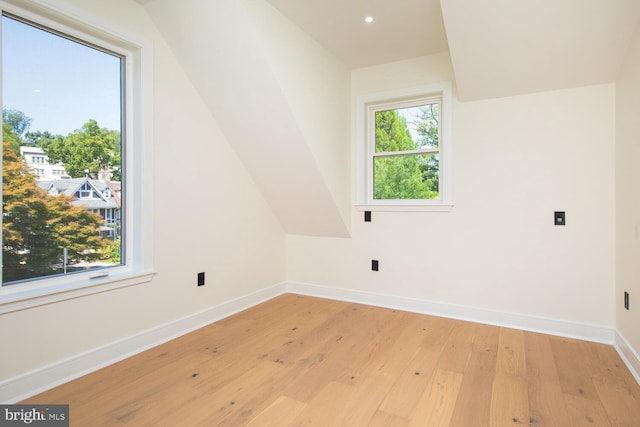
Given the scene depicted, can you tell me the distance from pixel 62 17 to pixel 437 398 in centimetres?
313

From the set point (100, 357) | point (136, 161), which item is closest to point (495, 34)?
point (136, 161)

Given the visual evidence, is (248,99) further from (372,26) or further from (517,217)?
(517,217)

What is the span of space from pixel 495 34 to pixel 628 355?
2.33m

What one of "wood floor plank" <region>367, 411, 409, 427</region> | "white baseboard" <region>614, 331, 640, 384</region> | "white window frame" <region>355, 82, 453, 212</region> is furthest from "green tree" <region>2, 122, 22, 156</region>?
"white baseboard" <region>614, 331, 640, 384</region>

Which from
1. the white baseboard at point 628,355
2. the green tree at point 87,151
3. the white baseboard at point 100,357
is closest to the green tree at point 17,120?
the green tree at point 87,151

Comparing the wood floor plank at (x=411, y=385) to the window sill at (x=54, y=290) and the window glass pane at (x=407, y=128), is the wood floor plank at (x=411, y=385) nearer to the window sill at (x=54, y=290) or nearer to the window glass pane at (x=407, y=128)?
the window sill at (x=54, y=290)

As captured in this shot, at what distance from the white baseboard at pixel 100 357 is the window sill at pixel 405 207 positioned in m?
1.65

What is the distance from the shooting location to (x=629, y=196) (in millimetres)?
2332

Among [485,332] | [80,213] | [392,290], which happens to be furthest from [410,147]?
[80,213]

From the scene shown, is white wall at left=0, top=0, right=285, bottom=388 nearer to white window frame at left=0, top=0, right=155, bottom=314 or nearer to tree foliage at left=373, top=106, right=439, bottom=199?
white window frame at left=0, top=0, right=155, bottom=314

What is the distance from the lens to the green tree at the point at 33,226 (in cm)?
193

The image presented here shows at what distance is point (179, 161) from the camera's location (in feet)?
9.08

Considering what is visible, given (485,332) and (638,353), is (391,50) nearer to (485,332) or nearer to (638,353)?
(485,332)

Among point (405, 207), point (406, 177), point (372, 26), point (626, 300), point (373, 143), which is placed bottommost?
point (626, 300)
